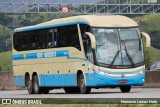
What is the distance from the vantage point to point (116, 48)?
32062 millimetres

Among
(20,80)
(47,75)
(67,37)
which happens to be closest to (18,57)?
(20,80)

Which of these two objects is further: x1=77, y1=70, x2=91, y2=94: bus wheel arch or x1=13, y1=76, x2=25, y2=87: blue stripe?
x1=13, y1=76, x2=25, y2=87: blue stripe

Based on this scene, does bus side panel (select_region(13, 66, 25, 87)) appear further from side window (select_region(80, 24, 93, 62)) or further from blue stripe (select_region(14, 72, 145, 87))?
side window (select_region(80, 24, 93, 62))

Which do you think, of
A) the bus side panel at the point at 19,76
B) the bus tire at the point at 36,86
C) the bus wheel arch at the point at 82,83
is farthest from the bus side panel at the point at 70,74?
the bus side panel at the point at 19,76

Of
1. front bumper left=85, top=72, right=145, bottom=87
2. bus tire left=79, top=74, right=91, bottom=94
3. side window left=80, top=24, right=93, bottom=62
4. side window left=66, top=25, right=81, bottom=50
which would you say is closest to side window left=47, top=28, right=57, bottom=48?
side window left=66, top=25, right=81, bottom=50

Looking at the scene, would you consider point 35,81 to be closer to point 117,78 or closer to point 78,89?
point 78,89

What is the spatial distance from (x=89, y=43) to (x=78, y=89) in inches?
173

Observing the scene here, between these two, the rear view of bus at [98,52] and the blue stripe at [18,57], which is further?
the blue stripe at [18,57]

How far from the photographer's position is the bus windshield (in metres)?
32.0

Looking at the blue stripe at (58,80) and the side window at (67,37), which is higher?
the side window at (67,37)

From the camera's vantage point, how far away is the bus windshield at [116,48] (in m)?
32.0

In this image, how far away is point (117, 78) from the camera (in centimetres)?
3191

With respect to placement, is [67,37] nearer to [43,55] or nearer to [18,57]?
[43,55]

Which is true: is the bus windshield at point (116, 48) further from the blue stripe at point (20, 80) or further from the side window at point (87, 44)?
the blue stripe at point (20, 80)
